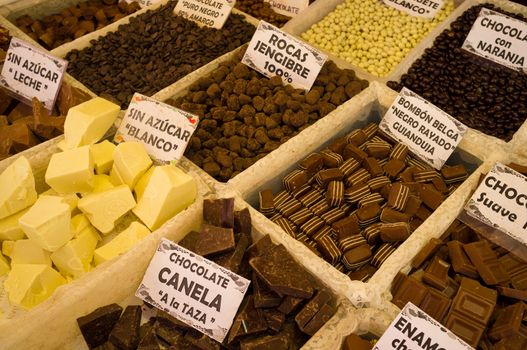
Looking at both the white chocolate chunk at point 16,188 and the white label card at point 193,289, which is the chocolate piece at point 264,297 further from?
the white chocolate chunk at point 16,188

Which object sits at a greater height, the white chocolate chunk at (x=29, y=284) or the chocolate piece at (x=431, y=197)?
the chocolate piece at (x=431, y=197)

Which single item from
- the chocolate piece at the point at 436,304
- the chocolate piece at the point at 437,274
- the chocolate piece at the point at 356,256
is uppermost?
the chocolate piece at the point at 437,274

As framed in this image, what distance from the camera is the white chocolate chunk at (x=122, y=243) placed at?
1.65m

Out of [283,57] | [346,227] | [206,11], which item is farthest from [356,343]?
[206,11]

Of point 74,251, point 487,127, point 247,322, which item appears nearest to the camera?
point 247,322

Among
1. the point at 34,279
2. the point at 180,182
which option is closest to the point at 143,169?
the point at 180,182

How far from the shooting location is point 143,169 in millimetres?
1816

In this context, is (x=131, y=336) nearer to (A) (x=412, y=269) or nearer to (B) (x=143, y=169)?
(B) (x=143, y=169)

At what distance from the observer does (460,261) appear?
1671 millimetres

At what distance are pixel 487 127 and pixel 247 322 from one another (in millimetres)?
1402

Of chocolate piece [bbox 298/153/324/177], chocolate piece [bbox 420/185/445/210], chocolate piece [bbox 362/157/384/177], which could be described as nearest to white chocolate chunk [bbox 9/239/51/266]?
chocolate piece [bbox 298/153/324/177]

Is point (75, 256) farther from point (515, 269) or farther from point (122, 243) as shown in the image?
point (515, 269)

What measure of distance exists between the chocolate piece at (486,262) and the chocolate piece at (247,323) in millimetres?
759

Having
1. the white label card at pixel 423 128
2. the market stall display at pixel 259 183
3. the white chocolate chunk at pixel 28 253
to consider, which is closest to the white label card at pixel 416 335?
the market stall display at pixel 259 183
